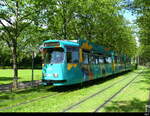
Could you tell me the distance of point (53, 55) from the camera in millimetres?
13352

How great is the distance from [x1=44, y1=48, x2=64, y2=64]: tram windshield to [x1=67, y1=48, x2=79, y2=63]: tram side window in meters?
0.45

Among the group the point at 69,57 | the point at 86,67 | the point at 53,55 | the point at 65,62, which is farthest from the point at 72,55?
the point at 86,67

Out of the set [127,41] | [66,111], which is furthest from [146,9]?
[127,41]

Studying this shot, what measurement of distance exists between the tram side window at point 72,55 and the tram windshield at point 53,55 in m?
0.45

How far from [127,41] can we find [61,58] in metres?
30.9

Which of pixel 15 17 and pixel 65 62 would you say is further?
pixel 15 17

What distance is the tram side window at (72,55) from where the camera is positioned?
13.3 m

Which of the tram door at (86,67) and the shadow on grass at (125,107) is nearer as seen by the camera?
the shadow on grass at (125,107)

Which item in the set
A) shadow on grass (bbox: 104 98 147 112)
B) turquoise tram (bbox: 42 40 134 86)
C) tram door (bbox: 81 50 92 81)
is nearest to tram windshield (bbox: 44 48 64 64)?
turquoise tram (bbox: 42 40 134 86)

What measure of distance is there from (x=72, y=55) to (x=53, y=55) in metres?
1.19

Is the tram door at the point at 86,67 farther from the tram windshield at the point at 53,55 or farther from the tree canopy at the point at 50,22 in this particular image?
the tree canopy at the point at 50,22

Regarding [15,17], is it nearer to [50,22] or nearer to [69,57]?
[50,22]

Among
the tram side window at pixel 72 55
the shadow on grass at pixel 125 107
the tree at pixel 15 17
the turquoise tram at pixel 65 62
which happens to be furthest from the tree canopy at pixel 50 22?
the shadow on grass at pixel 125 107

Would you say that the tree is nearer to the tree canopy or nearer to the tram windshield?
the tree canopy
